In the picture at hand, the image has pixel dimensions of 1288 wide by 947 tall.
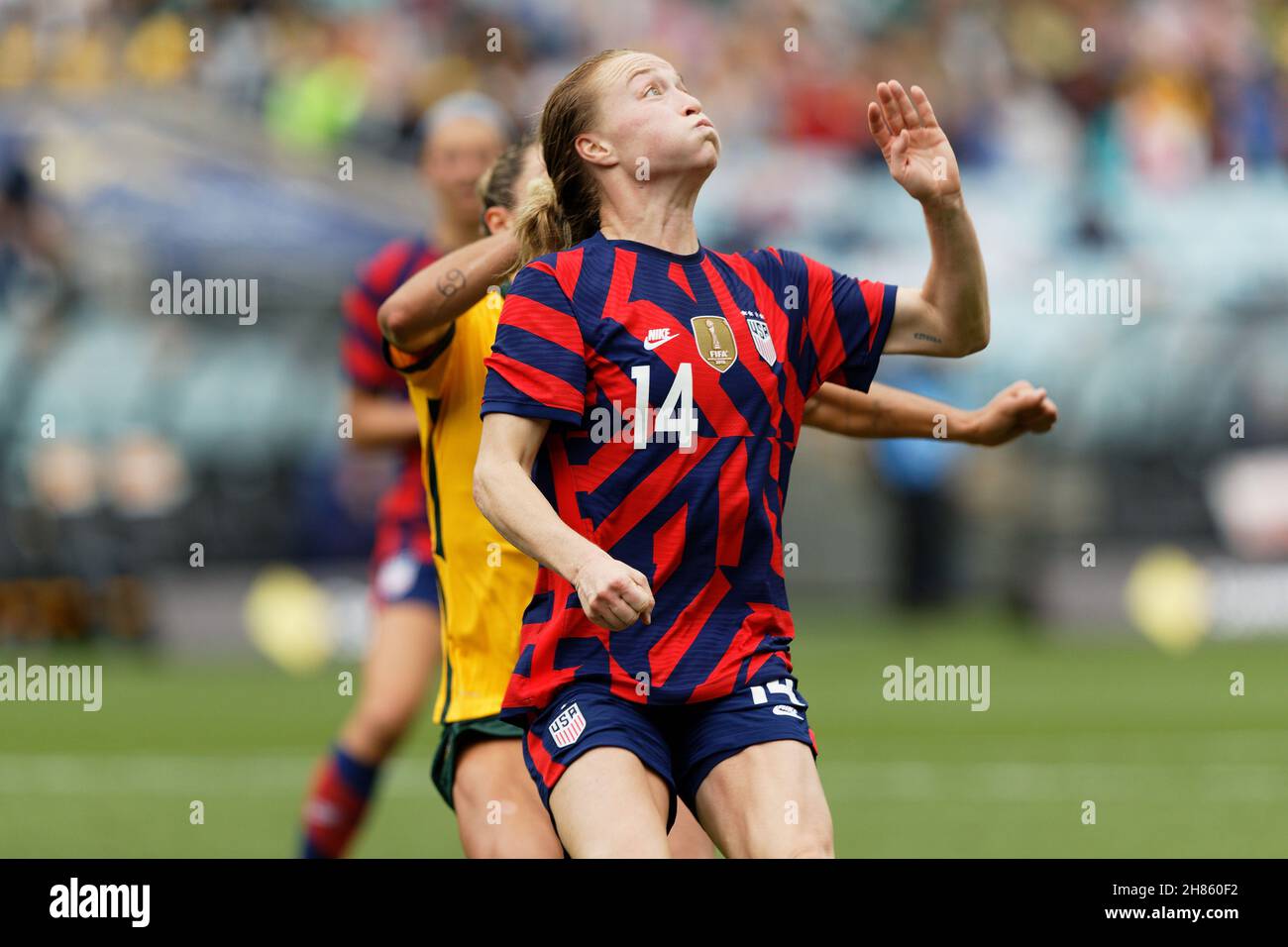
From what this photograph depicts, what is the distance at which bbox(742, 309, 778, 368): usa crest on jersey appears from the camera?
14.0ft

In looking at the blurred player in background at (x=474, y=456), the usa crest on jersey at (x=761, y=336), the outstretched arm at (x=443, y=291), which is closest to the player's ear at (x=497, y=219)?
the blurred player in background at (x=474, y=456)

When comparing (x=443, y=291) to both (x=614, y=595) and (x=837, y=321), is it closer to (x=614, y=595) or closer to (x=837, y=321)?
(x=837, y=321)

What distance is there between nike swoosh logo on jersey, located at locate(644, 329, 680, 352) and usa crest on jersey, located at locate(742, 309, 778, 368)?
19cm

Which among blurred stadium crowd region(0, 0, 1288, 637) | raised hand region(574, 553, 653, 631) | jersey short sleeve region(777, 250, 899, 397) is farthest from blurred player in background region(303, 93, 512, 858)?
blurred stadium crowd region(0, 0, 1288, 637)

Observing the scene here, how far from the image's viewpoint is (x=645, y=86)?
14.2ft

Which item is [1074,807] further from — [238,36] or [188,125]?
[238,36]

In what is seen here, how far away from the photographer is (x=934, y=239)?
4.46 m

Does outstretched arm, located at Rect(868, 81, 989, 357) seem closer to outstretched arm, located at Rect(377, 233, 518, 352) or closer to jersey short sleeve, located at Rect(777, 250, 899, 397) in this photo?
jersey short sleeve, located at Rect(777, 250, 899, 397)

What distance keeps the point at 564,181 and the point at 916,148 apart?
78 centimetres

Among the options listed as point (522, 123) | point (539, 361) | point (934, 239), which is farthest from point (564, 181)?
point (522, 123)

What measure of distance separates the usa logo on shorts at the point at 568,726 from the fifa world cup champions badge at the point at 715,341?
30.2 inches

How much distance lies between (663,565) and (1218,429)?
1117cm

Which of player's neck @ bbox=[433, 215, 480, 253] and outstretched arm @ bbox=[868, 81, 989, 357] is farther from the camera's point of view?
player's neck @ bbox=[433, 215, 480, 253]
